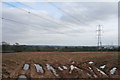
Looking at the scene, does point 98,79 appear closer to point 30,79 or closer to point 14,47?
point 30,79

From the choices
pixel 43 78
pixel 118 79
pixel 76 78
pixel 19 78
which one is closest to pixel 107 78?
pixel 118 79

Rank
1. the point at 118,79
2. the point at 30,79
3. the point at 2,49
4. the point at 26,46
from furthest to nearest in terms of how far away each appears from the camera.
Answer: the point at 26,46 → the point at 2,49 → the point at 118,79 → the point at 30,79

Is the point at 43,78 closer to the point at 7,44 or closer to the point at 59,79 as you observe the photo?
the point at 59,79

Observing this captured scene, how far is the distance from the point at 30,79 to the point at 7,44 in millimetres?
30570

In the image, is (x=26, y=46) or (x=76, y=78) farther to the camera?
(x=26, y=46)

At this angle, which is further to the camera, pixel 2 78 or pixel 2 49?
pixel 2 49

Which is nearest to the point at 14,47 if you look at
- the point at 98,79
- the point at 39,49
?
the point at 39,49

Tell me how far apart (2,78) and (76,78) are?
4567mm

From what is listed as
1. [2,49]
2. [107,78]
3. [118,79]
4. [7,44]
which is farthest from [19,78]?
[7,44]

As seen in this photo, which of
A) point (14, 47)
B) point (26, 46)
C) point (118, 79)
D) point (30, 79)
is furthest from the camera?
point (26, 46)

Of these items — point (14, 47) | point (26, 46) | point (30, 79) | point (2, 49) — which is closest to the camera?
point (30, 79)

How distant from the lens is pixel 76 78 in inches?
321

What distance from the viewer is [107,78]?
848 centimetres

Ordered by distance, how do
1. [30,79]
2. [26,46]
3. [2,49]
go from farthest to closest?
[26,46]
[2,49]
[30,79]
